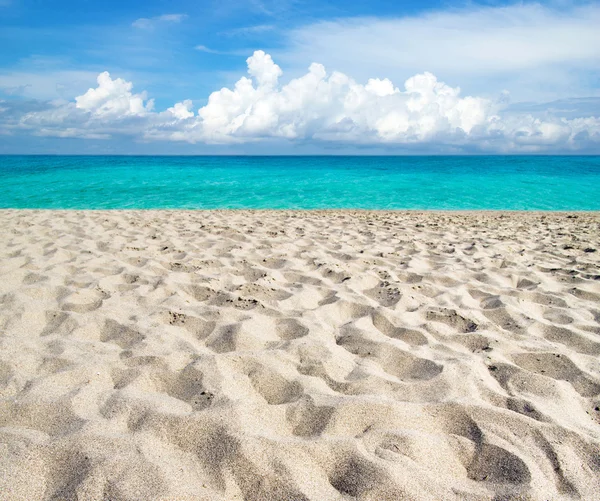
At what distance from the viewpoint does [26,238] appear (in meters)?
6.20

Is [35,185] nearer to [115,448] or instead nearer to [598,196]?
[115,448]

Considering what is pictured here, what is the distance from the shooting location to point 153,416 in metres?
2.12

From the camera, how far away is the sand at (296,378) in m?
1.77

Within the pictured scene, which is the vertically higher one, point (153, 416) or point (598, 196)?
point (153, 416)

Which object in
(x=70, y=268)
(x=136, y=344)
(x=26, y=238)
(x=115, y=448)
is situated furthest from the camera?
(x=26, y=238)

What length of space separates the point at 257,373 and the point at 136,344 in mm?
887

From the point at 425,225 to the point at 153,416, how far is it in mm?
7329

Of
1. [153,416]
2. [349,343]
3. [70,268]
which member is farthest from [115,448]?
[70,268]

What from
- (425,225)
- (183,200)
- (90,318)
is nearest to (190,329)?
(90,318)

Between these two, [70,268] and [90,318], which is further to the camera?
[70,268]

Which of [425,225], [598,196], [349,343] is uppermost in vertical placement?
[349,343]

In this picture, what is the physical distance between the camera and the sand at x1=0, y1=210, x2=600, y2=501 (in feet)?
5.82

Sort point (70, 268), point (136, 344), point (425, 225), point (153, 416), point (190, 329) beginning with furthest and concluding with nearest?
1. point (425, 225)
2. point (70, 268)
3. point (190, 329)
4. point (136, 344)
5. point (153, 416)

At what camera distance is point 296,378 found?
2.53 meters
